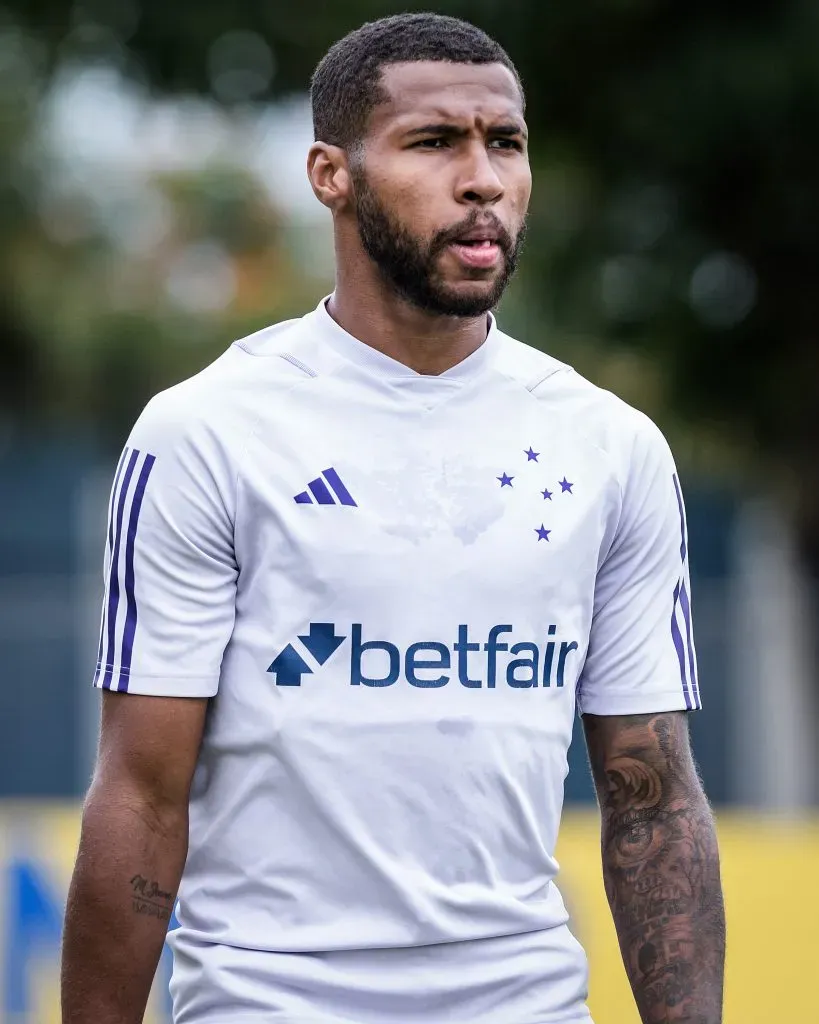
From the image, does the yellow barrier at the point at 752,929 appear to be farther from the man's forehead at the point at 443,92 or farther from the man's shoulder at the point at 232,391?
the man's forehead at the point at 443,92

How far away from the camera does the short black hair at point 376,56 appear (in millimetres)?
3064

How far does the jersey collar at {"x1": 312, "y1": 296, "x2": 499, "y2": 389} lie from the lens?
3086 millimetres

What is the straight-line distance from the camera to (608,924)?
674 cm

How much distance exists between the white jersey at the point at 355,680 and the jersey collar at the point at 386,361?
0.12ft

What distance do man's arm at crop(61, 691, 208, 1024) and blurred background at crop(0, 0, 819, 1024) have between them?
3.83m

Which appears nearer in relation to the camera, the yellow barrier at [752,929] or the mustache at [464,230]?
the mustache at [464,230]

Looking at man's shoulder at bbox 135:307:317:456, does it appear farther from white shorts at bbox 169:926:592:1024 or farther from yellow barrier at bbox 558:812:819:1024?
yellow barrier at bbox 558:812:819:1024

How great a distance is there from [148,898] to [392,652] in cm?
50

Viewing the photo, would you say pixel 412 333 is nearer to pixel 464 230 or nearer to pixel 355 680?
pixel 464 230

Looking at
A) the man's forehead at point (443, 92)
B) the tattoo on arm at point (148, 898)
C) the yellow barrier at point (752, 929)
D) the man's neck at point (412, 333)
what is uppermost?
the man's forehead at point (443, 92)

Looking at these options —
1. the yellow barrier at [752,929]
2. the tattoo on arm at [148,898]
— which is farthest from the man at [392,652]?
the yellow barrier at [752,929]

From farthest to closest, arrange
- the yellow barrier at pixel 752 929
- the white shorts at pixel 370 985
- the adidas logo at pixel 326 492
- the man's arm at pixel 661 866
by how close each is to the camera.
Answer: the yellow barrier at pixel 752 929, the man's arm at pixel 661 866, the adidas logo at pixel 326 492, the white shorts at pixel 370 985

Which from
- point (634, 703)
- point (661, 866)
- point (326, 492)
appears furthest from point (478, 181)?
point (661, 866)

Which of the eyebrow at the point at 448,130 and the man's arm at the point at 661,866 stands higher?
the eyebrow at the point at 448,130
